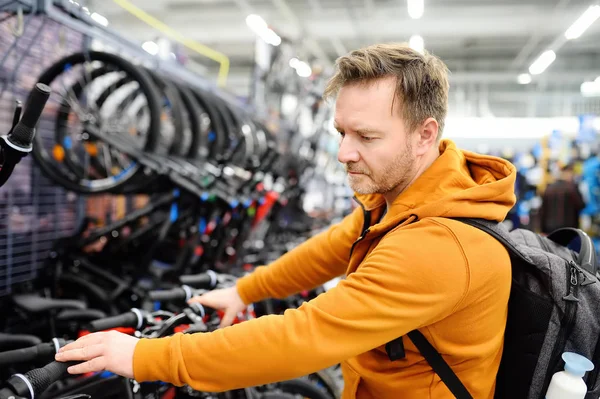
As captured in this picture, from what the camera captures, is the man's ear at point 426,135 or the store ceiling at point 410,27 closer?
the man's ear at point 426,135

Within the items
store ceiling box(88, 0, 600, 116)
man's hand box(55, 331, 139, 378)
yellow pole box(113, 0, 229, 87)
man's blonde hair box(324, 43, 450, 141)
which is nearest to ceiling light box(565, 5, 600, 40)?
store ceiling box(88, 0, 600, 116)

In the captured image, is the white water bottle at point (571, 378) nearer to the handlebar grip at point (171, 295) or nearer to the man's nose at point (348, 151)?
the man's nose at point (348, 151)

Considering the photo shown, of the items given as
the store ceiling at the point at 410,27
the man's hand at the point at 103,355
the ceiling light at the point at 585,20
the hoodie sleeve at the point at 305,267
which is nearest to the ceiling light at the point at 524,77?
the store ceiling at the point at 410,27

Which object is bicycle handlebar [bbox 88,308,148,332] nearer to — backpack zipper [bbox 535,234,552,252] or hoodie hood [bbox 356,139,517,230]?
hoodie hood [bbox 356,139,517,230]

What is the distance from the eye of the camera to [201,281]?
1.78 metres

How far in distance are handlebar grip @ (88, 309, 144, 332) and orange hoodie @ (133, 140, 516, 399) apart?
339 mm

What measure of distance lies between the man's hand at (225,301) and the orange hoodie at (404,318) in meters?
0.51

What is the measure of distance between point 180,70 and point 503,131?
1159cm

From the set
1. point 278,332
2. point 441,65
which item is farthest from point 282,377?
point 441,65

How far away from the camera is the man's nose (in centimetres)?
127

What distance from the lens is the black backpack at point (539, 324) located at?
1188 mm

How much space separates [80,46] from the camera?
335 centimetres

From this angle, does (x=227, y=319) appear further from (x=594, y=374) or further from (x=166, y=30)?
(x=166, y=30)

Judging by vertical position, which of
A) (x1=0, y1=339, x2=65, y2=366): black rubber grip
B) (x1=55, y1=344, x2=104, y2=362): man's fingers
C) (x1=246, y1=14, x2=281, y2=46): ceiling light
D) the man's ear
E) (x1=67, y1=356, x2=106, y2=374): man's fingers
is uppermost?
(x1=246, y1=14, x2=281, y2=46): ceiling light
